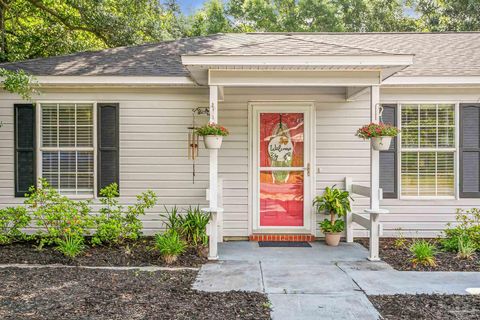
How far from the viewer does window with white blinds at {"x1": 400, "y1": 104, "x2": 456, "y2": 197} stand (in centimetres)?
669

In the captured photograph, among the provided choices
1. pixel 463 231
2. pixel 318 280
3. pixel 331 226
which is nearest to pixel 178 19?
pixel 331 226

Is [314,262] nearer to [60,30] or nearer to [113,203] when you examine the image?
[113,203]

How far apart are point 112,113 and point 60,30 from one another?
6.99 meters

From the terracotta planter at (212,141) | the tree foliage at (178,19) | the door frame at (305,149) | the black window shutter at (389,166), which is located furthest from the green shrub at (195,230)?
the tree foliage at (178,19)

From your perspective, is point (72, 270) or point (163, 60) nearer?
point (72, 270)

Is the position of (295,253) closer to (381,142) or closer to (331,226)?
(331,226)

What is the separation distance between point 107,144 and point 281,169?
2.74 m

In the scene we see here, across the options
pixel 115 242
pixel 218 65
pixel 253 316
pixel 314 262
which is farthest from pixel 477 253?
pixel 115 242

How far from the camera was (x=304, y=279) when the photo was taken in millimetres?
4496

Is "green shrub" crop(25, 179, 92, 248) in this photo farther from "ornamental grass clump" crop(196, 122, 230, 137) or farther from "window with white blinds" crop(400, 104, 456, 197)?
"window with white blinds" crop(400, 104, 456, 197)

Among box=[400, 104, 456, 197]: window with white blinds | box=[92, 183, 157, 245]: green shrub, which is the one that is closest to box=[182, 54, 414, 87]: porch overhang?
box=[400, 104, 456, 197]: window with white blinds

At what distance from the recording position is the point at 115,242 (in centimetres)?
597

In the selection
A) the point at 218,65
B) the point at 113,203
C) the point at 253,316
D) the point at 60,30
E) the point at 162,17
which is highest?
the point at 162,17

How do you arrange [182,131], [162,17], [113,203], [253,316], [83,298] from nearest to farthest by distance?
[253,316]
[83,298]
[113,203]
[182,131]
[162,17]
